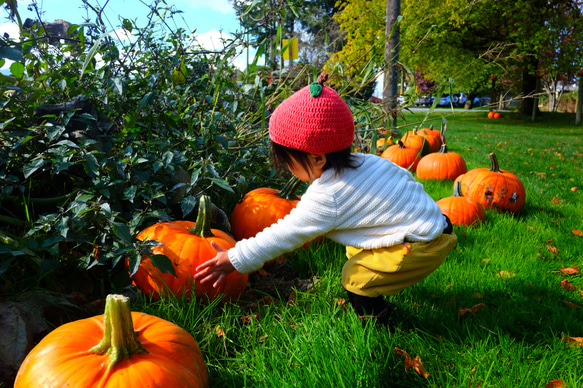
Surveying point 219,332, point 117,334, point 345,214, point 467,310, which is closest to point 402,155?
point 467,310

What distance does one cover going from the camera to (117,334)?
1294 millimetres

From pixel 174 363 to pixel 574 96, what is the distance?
3400cm

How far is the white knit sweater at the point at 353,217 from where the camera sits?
185cm

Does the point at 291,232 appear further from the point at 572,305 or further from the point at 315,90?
the point at 572,305

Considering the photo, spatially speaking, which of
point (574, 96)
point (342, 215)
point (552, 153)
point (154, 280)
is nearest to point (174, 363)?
point (154, 280)

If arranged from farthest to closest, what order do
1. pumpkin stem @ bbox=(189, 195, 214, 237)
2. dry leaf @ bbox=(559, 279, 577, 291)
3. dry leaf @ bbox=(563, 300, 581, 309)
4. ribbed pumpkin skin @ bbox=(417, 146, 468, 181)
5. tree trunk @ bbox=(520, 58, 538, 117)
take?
tree trunk @ bbox=(520, 58, 538, 117) < ribbed pumpkin skin @ bbox=(417, 146, 468, 181) < dry leaf @ bbox=(559, 279, 577, 291) < dry leaf @ bbox=(563, 300, 581, 309) < pumpkin stem @ bbox=(189, 195, 214, 237)

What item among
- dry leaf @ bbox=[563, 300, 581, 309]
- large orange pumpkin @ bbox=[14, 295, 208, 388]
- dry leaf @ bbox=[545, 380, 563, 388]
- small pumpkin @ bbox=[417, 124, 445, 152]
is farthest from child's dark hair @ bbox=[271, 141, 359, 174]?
small pumpkin @ bbox=[417, 124, 445, 152]

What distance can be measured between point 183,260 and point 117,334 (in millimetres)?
746

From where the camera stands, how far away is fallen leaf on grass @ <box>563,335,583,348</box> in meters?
1.87

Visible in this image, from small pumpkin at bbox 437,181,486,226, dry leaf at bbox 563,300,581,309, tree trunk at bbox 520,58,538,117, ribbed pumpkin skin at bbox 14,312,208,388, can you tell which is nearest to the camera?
ribbed pumpkin skin at bbox 14,312,208,388

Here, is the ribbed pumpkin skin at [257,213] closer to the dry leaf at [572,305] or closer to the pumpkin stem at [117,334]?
the pumpkin stem at [117,334]

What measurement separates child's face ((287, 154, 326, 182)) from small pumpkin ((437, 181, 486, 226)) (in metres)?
1.96

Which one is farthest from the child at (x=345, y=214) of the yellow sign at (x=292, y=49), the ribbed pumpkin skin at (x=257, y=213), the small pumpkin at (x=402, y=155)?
the small pumpkin at (x=402, y=155)

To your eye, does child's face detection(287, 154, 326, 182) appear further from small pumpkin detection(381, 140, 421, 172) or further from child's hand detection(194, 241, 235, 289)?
small pumpkin detection(381, 140, 421, 172)
